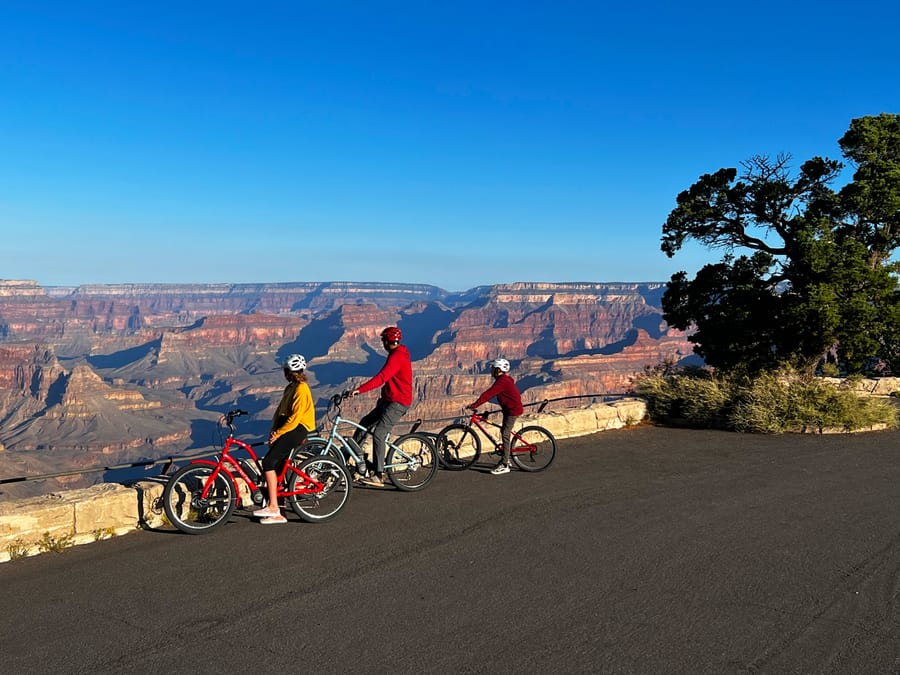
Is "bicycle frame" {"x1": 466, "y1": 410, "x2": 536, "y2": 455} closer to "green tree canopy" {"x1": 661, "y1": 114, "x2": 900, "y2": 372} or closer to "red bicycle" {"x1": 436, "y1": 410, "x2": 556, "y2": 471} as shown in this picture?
"red bicycle" {"x1": 436, "y1": 410, "x2": 556, "y2": 471}

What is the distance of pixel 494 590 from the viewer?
537 centimetres

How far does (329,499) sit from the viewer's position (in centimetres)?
753

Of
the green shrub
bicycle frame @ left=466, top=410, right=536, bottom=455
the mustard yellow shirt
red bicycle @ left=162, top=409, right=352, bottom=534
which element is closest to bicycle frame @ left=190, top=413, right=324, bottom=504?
red bicycle @ left=162, top=409, right=352, bottom=534

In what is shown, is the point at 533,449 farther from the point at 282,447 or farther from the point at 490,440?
the point at 282,447

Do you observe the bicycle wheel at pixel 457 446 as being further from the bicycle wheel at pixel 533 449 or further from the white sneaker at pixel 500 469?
the bicycle wheel at pixel 533 449

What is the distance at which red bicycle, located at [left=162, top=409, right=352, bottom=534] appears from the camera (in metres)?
6.84

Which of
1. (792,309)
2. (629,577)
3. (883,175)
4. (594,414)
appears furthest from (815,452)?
(883,175)

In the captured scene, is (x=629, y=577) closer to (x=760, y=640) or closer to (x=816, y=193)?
(x=760, y=640)

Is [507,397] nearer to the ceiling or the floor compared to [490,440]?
nearer to the ceiling

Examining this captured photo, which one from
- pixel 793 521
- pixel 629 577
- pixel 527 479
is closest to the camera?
pixel 629 577

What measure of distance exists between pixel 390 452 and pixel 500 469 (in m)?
1.80

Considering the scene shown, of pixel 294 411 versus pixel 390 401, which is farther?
pixel 390 401

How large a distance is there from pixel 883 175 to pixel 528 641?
1633 cm

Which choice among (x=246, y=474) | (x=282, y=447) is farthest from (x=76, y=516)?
(x=282, y=447)
